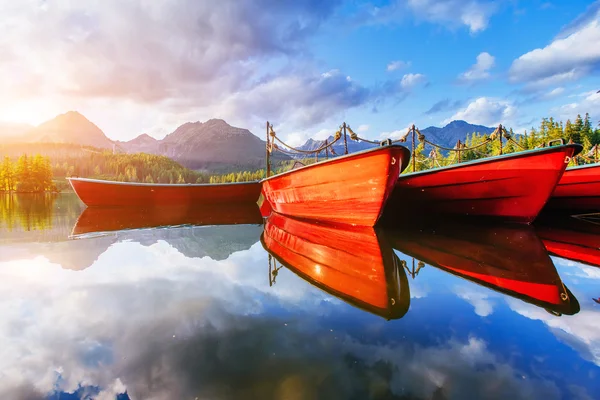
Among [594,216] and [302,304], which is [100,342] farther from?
[594,216]

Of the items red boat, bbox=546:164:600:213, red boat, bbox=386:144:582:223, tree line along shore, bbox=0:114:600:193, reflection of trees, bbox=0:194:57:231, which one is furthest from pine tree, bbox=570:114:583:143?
reflection of trees, bbox=0:194:57:231

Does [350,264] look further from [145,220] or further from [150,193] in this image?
[150,193]

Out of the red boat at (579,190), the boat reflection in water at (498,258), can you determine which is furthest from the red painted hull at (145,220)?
the red boat at (579,190)

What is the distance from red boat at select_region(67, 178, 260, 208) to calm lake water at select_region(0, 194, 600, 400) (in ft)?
32.3

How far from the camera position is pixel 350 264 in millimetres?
3947

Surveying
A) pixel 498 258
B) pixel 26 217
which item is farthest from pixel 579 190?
pixel 26 217

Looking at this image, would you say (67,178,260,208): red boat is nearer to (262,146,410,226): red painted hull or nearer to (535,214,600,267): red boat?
(262,146,410,226): red painted hull

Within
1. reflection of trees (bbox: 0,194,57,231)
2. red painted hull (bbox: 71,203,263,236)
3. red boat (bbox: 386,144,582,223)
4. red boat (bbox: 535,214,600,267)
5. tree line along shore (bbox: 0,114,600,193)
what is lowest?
red boat (bbox: 535,214,600,267)

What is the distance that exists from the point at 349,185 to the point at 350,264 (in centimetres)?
304

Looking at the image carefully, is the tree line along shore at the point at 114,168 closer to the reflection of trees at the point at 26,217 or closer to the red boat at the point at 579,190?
the red boat at the point at 579,190

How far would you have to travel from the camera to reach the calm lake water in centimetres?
164

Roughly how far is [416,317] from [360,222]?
4.69m

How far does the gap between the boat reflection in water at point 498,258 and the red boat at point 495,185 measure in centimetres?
78

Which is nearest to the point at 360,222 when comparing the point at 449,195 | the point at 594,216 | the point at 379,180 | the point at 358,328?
the point at 379,180
